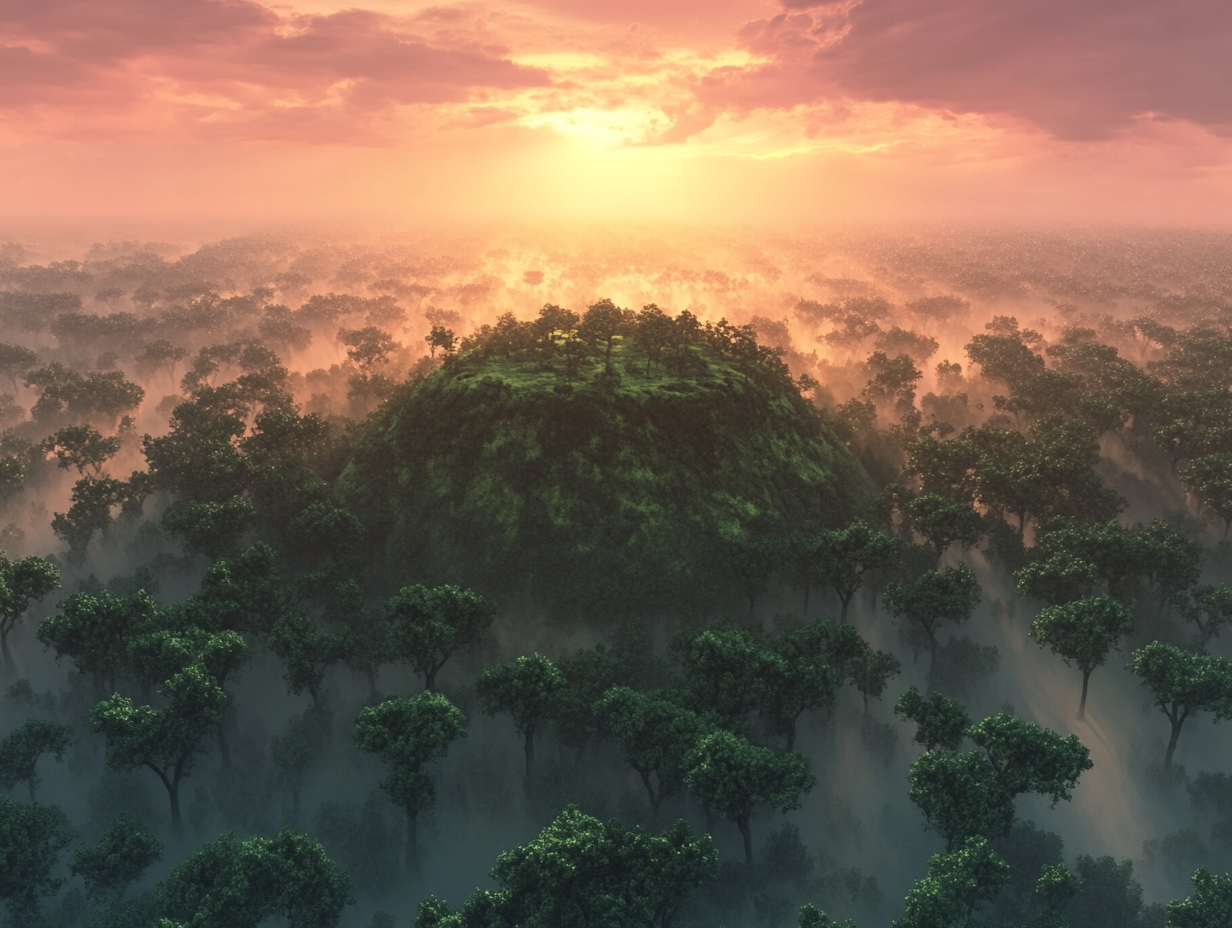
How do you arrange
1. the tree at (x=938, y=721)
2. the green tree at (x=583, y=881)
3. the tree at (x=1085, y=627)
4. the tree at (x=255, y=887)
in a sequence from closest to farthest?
the green tree at (x=583, y=881) < the tree at (x=255, y=887) < the tree at (x=938, y=721) < the tree at (x=1085, y=627)

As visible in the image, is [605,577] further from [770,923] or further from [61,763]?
[61,763]

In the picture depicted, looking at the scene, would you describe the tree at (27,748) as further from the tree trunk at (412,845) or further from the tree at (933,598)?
the tree at (933,598)

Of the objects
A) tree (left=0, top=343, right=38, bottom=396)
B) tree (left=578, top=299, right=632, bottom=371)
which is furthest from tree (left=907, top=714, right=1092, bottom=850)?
tree (left=0, top=343, right=38, bottom=396)

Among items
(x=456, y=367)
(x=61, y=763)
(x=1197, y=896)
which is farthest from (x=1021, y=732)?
(x=61, y=763)

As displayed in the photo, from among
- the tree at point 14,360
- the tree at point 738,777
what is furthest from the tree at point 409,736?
the tree at point 14,360

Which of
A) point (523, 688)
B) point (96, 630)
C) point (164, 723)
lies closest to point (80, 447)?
point (96, 630)

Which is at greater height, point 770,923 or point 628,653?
point 628,653
